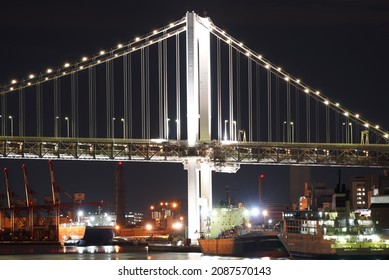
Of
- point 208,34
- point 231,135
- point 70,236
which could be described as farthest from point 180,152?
point 70,236

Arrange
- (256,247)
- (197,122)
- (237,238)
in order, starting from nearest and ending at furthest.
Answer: (256,247), (237,238), (197,122)

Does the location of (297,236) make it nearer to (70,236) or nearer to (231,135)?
(231,135)

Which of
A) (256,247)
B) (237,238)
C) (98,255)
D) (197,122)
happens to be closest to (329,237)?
(237,238)

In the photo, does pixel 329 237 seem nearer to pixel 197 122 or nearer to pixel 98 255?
pixel 197 122

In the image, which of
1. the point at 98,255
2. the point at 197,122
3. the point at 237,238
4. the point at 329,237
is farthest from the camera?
the point at 197,122

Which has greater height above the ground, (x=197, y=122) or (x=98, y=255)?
(x=197, y=122)
